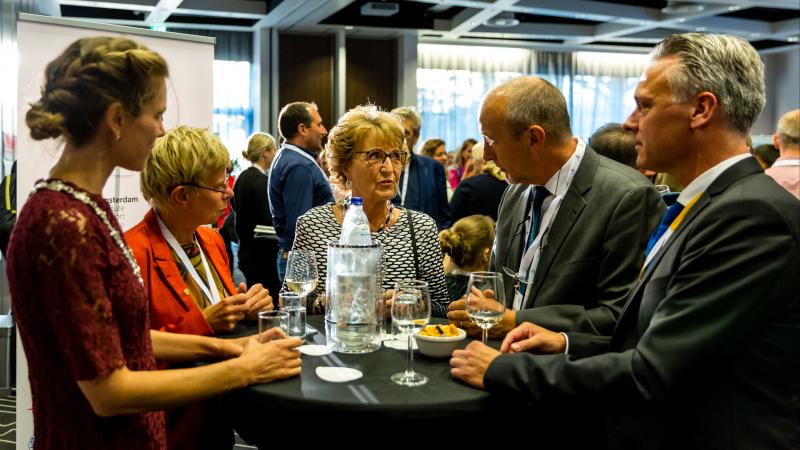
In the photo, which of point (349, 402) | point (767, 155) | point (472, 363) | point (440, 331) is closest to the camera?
point (349, 402)

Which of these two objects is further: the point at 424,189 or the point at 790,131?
the point at 424,189

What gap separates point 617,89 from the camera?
1458 centimetres

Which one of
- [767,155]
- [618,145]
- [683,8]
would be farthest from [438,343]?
[683,8]

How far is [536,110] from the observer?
2.27 metres

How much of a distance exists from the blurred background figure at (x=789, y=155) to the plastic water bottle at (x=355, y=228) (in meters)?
3.06

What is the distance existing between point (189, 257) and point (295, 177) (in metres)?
2.46

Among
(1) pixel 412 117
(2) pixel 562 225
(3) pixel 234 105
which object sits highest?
(3) pixel 234 105

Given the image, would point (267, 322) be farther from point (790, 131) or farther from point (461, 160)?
point (461, 160)

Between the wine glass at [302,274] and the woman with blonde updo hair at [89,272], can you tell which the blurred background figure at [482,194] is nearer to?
the wine glass at [302,274]

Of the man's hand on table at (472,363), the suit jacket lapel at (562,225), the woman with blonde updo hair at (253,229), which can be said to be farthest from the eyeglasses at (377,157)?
the woman with blonde updo hair at (253,229)

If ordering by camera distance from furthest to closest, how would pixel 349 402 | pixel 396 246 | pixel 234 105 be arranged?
pixel 234 105
pixel 396 246
pixel 349 402

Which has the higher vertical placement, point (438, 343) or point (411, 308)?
point (411, 308)

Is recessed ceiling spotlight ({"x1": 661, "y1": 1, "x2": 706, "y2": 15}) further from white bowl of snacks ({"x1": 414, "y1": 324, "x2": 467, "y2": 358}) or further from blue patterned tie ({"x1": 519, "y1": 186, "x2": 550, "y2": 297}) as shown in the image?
white bowl of snacks ({"x1": 414, "y1": 324, "x2": 467, "y2": 358})

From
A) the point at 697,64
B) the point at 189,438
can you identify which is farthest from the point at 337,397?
the point at 697,64
